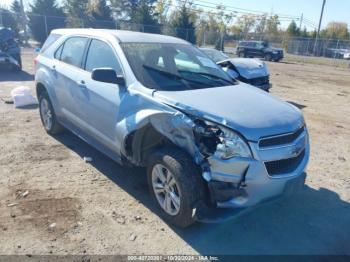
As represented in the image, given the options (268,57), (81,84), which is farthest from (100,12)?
(81,84)

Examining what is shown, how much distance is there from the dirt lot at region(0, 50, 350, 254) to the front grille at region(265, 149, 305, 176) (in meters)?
0.70

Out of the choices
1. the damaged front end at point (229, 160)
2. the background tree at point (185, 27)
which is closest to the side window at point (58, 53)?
the damaged front end at point (229, 160)

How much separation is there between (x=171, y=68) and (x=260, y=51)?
91.6 ft

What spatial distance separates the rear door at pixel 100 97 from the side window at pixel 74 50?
21 centimetres

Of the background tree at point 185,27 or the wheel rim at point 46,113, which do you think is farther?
the background tree at point 185,27

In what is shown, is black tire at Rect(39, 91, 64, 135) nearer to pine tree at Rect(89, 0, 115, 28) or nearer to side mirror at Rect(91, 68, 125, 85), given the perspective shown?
side mirror at Rect(91, 68, 125, 85)

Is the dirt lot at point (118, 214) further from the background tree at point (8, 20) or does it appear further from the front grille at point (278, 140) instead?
the background tree at point (8, 20)

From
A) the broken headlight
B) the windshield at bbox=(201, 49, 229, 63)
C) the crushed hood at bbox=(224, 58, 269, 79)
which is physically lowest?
the broken headlight

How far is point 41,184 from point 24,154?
44.0 inches

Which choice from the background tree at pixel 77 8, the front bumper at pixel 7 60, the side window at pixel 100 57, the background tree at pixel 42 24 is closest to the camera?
the side window at pixel 100 57

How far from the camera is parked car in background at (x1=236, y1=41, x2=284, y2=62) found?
29.3m

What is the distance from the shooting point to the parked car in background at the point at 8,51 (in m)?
12.1

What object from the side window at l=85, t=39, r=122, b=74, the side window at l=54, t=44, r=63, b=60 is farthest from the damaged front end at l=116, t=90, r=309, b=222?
the side window at l=54, t=44, r=63, b=60

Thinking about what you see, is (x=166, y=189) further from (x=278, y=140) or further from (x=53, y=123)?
(x=53, y=123)
